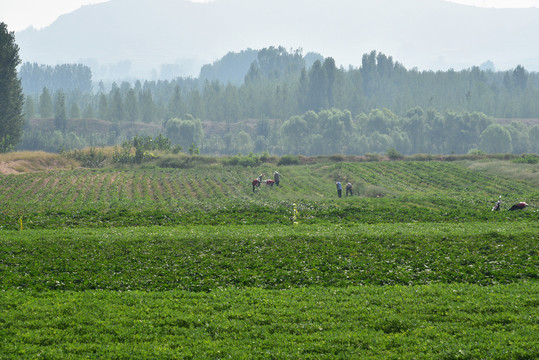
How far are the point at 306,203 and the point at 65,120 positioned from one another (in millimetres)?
165297

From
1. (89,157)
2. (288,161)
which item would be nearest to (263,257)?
(288,161)

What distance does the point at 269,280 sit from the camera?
77.2 feet

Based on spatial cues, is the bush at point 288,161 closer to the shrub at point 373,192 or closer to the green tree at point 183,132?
the shrub at point 373,192

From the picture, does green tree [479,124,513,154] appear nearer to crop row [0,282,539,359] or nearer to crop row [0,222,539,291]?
crop row [0,222,539,291]

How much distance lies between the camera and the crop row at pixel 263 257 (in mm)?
23250

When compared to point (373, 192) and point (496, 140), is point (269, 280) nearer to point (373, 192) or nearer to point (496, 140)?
point (373, 192)

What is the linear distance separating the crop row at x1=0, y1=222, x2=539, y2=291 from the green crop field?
4.1 inches

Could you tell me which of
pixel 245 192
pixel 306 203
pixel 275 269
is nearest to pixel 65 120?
pixel 245 192

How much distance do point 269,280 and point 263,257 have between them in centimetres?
343

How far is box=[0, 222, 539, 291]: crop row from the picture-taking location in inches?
915

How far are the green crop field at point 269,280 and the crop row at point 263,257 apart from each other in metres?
0.10

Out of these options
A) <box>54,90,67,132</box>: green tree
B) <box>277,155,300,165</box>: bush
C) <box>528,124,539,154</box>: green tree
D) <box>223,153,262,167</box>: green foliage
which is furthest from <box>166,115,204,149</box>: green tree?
<box>528,124,539,154</box>: green tree

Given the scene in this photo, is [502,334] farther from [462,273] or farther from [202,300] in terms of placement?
[202,300]

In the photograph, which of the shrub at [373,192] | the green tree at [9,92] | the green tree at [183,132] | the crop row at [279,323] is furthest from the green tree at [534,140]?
the crop row at [279,323]
